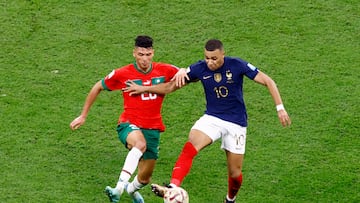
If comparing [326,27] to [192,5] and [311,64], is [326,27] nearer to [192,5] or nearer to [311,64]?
[311,64]

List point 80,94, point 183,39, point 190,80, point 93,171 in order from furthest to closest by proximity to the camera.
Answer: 1. point 183,39
2. point 80,94
3. point 93,171
4. point 190,80

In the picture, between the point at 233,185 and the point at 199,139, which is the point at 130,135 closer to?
the point at 199,139

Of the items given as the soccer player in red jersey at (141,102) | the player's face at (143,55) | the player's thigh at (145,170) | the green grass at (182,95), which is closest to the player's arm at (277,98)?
the soccer player in red jersey at (141,102)

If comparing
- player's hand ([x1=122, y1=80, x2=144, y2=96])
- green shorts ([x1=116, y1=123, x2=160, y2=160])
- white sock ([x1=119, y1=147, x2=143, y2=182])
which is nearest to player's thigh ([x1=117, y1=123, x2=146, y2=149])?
green shorts ([x1=116, y1=123, x2=160, y2=160])

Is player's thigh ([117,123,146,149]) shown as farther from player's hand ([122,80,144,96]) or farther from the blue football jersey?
the blue football jersey

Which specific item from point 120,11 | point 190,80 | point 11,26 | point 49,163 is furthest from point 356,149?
point 11,26

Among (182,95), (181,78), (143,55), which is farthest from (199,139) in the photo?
(182,95)

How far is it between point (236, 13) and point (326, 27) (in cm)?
157

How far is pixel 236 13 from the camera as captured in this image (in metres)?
17.3

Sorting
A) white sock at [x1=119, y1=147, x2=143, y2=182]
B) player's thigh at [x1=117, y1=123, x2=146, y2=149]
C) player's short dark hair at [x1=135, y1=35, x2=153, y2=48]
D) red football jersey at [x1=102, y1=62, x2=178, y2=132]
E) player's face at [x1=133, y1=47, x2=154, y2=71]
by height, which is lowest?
white sock at [x1=119, y1=147, x2=143, y2=182]

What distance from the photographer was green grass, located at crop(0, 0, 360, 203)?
43.5 ft

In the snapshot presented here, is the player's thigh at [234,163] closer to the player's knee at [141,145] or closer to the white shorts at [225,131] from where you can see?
the white shorts at [225,131]

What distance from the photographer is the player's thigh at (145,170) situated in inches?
495

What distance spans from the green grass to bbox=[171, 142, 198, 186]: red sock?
4.91ft
